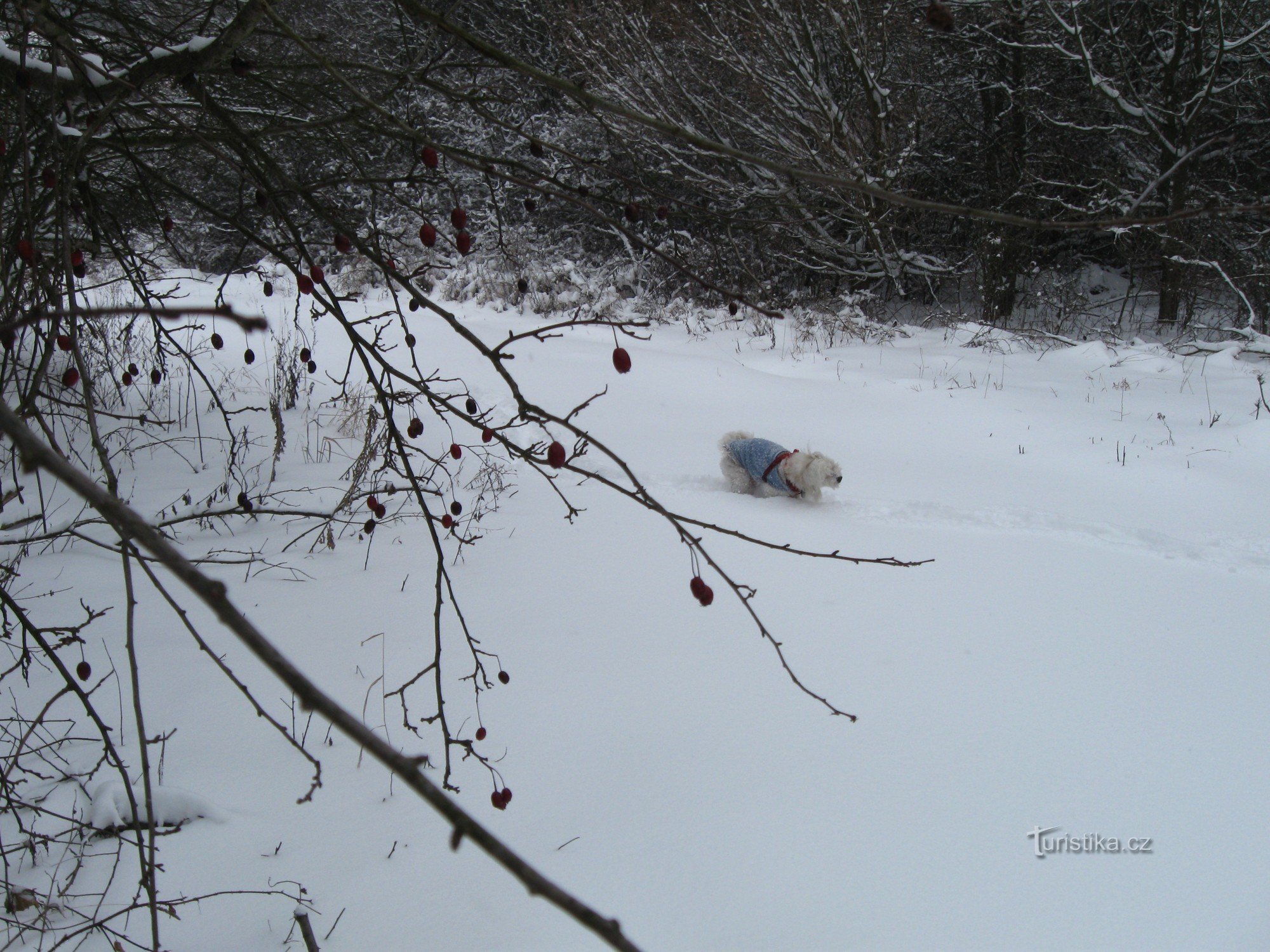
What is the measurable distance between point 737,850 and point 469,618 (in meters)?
1.36

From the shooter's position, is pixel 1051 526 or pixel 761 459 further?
pixel 761 459

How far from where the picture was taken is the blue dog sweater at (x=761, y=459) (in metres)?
4.32

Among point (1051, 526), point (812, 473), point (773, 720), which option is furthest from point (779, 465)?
point (773, 720)

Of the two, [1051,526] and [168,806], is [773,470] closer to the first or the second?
[1051,526]

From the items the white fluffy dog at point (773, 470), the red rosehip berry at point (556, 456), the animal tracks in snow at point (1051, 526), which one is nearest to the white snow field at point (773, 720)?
the animal tracks in snow at point (1051, 526)

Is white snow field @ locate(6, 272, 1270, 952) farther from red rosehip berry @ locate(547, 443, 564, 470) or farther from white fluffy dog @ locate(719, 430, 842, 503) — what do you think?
red rosehip berry @ locate(547, 443, 564, 470)

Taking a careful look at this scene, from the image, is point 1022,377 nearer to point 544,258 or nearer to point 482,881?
point 482,881

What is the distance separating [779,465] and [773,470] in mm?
44

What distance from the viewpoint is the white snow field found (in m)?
1.66

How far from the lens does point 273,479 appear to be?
4051 millimetres

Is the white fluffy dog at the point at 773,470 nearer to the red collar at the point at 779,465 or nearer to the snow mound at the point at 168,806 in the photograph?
the red collar at the point at 779,465

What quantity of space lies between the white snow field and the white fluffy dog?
0.46 ft

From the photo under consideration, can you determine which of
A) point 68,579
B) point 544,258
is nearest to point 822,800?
point 68,579

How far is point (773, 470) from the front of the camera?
4340mm
